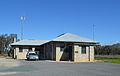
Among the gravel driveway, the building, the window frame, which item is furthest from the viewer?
the window frame

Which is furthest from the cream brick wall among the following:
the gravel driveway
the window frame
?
the gravel driveway

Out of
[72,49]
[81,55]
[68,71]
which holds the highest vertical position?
[72,49]

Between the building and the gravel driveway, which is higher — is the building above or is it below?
above

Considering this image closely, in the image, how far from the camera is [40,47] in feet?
184

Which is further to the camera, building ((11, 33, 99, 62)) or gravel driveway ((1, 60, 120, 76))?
building ((11, 33, 99, 62))

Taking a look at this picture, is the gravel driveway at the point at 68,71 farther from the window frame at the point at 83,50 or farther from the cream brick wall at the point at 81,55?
the window frame at the point at 83,50

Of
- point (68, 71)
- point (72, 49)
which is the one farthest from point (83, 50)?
point (68, 71)

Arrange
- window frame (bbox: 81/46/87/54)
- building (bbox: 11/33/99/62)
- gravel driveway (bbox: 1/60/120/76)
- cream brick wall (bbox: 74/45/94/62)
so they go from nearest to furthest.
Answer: gravel driveway (bbox: 1/60/120/76) < cream brick wall (bbox: 74/45/94/62) < building (bbox: 11/33/99/62) < window frame (bbox: 81/46/87/54)

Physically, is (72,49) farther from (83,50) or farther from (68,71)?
(68,71)

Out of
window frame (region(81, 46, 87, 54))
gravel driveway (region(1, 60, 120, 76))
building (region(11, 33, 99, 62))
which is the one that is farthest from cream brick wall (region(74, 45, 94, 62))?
gravel driveway (region(1, 60, 120, 76))

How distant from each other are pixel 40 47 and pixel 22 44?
186 inches

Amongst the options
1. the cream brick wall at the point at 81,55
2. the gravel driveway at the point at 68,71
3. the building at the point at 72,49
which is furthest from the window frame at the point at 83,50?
the gravel driveway at the point at 68,71

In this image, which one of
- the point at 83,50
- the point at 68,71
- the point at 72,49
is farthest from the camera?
the point at 83,50

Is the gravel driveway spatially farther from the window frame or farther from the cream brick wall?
the window frame
